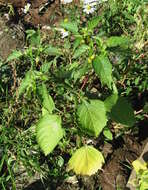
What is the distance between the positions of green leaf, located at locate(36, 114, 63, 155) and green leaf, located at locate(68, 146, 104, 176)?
0.18 metres

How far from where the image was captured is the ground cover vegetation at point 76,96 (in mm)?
1905

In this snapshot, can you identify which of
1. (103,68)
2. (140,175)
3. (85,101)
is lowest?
(140,175)

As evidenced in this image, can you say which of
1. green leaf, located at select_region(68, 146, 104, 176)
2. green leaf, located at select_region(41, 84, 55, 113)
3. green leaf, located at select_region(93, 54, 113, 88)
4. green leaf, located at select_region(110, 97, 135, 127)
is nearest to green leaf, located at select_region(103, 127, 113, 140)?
green leaf, located at select_region(68, 146, 104, 176)

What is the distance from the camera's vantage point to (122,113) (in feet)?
6.48

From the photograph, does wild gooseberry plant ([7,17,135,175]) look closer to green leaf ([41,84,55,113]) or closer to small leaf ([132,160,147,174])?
green leaf ([41,84,55,113])

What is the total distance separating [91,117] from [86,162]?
281 mm

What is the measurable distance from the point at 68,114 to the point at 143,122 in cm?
57

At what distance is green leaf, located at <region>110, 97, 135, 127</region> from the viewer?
1.97 meters

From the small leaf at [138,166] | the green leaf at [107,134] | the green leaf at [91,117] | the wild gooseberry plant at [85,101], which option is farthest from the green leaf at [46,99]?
the small leaf at [138,166]

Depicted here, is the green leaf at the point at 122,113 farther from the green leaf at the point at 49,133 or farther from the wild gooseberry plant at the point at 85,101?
the green leaf at the point at 49,133

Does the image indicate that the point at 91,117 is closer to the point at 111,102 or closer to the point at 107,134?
the point at 111,102

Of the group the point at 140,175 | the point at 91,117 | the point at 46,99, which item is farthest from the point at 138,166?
the point at 46,99

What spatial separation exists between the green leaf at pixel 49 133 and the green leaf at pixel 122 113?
27 cm

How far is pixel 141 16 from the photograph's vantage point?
9.93 feet
